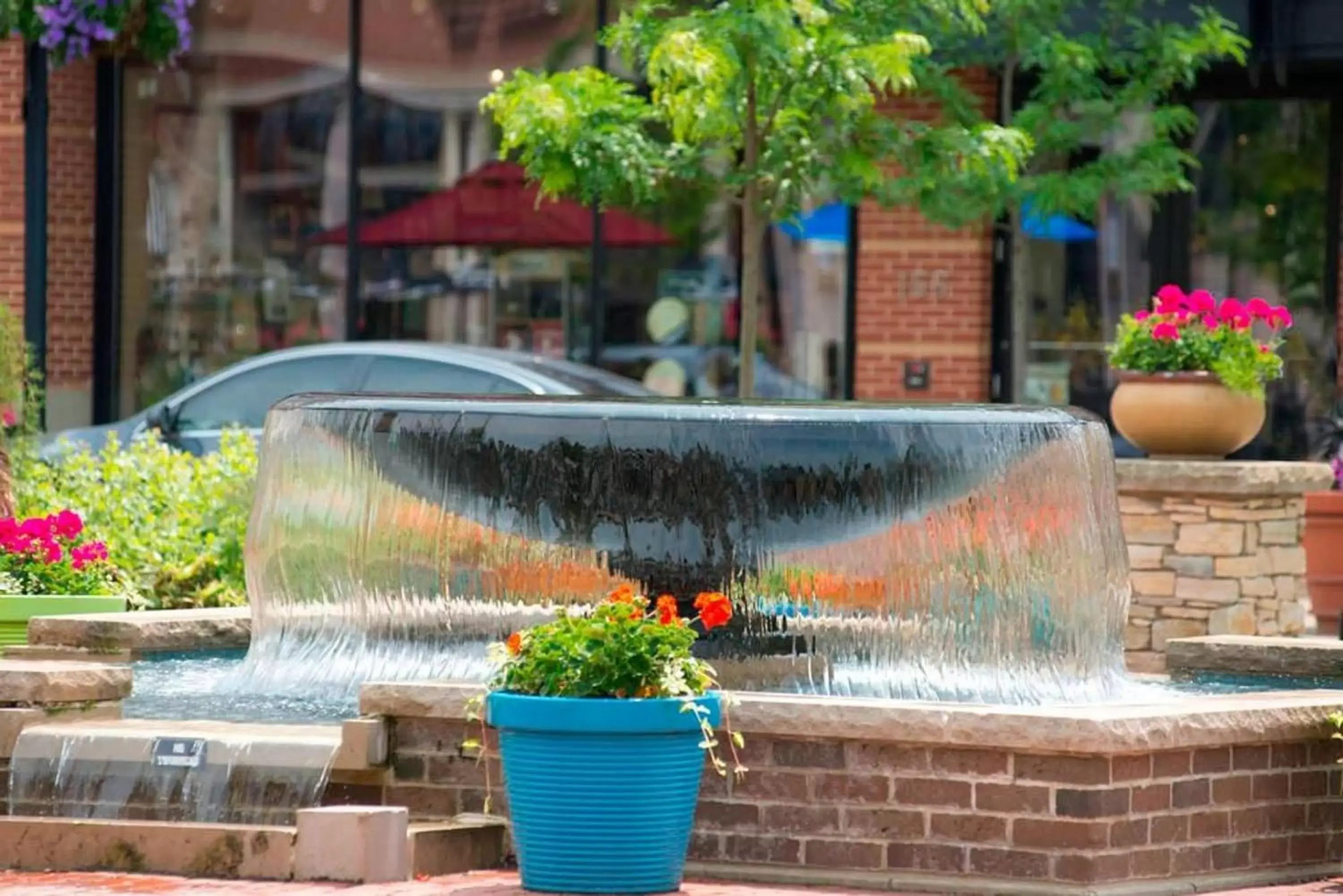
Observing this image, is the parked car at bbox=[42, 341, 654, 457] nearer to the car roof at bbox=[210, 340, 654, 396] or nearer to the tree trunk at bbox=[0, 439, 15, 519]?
the car roof at bbox=[210, 340, 654, 396]

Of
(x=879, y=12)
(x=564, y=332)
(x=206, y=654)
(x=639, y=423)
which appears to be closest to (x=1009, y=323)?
(x=564, y=332)

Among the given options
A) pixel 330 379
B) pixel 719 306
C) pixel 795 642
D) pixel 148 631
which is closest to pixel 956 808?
pixel 795 642

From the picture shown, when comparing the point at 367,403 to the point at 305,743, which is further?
the point at 367,403

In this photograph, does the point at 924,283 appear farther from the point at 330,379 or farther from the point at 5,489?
the point at 5,489

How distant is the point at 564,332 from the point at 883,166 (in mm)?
3624

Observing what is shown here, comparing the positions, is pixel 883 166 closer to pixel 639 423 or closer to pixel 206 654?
pixel 206 654

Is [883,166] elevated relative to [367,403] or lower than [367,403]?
elevated

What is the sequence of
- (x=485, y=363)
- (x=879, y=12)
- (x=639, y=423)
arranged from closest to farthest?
(x=639, y=423), (x=879, y=12), (x=485, y=363)

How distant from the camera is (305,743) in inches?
307

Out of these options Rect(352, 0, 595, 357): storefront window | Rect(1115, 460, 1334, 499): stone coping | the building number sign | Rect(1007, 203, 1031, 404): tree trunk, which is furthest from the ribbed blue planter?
Rect(352, 0, 595, 357): storefront window

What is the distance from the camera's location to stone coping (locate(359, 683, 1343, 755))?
7.36 meters

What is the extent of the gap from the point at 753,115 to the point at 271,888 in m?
7.56

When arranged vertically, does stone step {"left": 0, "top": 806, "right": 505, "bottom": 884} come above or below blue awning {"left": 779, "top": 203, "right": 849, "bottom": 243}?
below

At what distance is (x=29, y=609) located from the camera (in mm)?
10211
